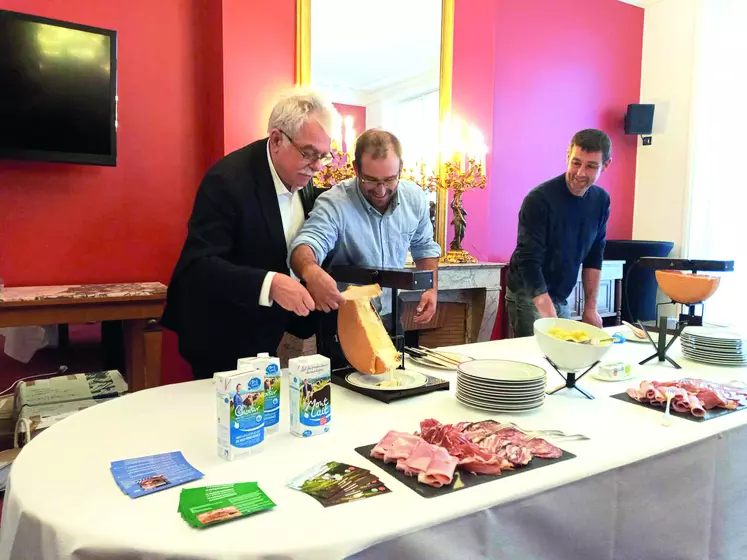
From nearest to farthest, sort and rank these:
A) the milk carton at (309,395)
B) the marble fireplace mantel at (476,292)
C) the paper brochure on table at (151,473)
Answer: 1. the paper brochure on table at (151,473)
2. the milk carton at (309,395)
3. the marble fireplace mantel at (476,292)

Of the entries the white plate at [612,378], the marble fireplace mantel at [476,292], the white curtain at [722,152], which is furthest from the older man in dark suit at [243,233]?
the white curtain at [722,152]

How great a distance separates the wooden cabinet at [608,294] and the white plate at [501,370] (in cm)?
275

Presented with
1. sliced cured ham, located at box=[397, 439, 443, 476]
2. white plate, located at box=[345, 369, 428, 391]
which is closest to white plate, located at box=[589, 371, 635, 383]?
white plate, located at box=[345, 369, 428, 391]

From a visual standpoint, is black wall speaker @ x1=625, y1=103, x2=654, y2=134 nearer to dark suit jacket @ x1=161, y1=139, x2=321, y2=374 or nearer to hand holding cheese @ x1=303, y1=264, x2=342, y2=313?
dark suit jacket @ x1=161, y1=139, x2=321, y2=374

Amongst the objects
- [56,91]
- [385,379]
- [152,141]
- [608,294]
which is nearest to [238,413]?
[385,379]

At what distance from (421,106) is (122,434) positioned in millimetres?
3021

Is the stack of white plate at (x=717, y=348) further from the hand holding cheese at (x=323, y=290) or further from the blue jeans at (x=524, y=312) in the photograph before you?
the hand holding cheese at (x=323, y=290)

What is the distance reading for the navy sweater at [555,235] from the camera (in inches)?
94.9

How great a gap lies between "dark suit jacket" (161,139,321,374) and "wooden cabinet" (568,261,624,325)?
276 cm

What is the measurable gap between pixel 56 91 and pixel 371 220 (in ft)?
5.87

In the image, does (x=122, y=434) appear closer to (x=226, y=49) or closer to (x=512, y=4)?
(x=226, y=49)

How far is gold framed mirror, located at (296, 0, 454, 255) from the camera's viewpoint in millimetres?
3223

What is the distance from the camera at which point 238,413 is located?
3.16 ft

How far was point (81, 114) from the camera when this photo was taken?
8.79 ft
